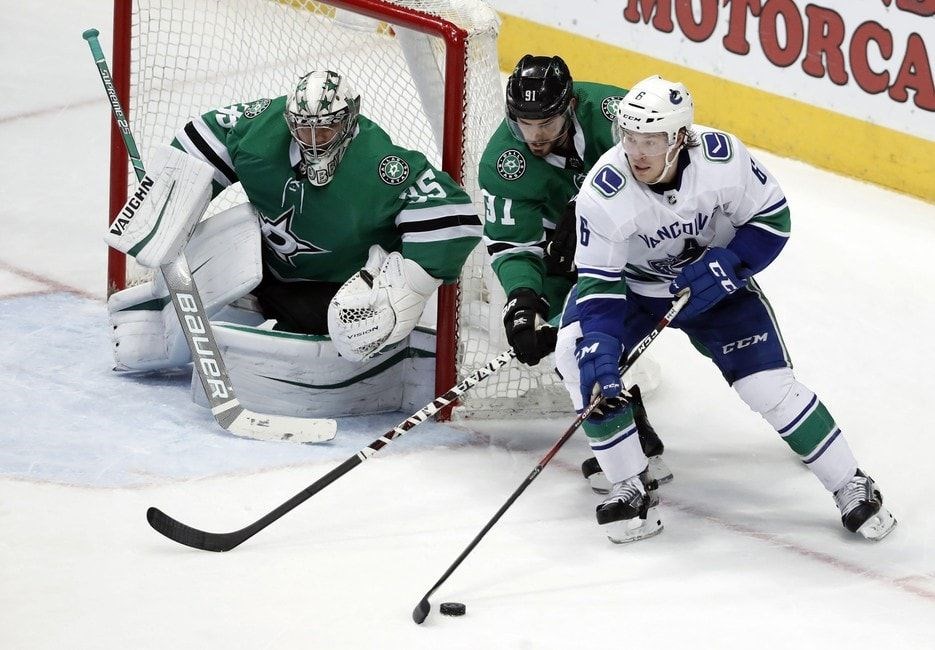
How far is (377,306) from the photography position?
4375 millimetres

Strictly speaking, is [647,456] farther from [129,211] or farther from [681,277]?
[129,211]

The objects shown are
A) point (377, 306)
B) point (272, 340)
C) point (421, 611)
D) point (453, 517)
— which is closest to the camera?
point (421, 611)

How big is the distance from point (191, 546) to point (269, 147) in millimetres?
1183

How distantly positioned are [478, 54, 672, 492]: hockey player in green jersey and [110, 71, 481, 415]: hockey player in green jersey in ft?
0.70

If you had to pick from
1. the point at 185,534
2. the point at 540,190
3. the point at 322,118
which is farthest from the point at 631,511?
the point at 322,118

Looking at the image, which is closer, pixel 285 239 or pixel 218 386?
pixel 218 386

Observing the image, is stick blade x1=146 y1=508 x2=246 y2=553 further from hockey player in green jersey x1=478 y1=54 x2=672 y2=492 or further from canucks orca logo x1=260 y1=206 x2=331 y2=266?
canucks orca logo x1=260 y1=206 x2=331 y2=266

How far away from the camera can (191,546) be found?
12.4 feet

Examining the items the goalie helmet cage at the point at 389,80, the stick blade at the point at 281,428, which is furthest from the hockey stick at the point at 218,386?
the goalie helmet cage at the point at 389,80

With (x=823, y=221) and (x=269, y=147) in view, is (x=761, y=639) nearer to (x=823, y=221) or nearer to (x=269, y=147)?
(x=269, y=147)

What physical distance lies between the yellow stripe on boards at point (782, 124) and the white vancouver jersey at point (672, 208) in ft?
7.88

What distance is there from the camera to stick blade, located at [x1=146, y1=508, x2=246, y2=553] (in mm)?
3766

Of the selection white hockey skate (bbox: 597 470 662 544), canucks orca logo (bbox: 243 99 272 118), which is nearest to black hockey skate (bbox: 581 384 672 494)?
white hockey skate (bbox: 597 470 662 544)

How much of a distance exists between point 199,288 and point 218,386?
13.4 inches
